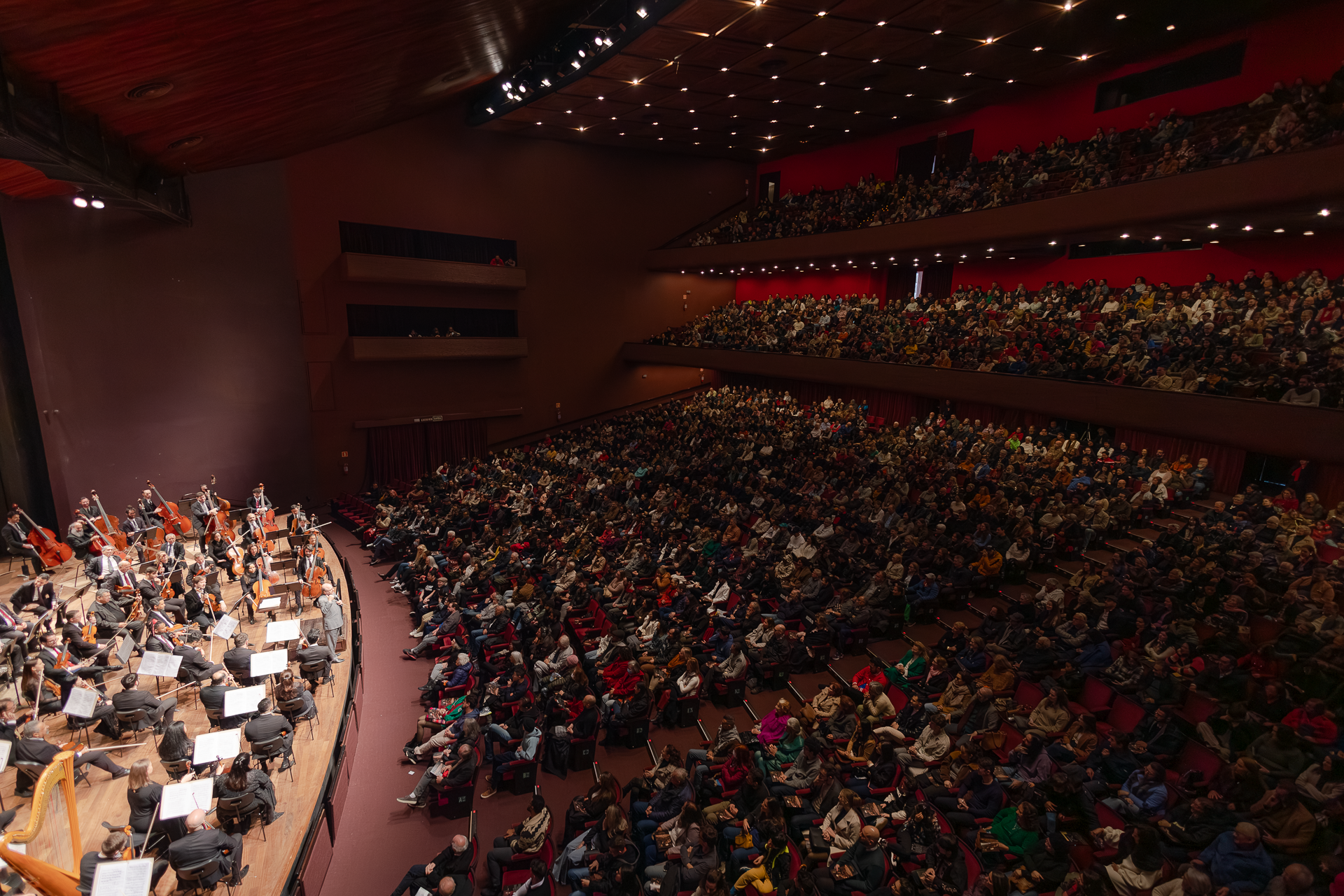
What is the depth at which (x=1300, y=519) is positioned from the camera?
887 cm

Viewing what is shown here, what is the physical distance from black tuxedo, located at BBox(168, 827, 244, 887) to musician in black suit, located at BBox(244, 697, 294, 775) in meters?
1.16

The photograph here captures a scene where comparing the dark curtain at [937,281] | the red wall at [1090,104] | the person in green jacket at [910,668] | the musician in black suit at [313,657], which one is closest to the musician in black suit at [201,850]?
the musician in black suit at [313,657]

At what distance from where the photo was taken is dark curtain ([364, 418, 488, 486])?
61.3 ft

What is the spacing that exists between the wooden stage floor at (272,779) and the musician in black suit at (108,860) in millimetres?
177

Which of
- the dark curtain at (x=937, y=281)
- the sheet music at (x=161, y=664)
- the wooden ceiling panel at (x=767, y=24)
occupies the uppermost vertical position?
the wooden ceiling panel at (x=767, y=24)

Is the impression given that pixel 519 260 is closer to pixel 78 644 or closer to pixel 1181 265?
pixel 78 644

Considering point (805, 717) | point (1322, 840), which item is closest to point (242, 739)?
point (805, 717)

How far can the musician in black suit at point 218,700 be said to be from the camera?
22.4 ft

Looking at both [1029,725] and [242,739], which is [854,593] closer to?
[1029,725]

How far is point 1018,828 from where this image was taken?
5426 mm

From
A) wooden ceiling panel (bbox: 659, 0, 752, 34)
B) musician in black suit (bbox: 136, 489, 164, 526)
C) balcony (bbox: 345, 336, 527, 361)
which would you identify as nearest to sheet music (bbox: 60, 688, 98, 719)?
musician in black suit (bbox: 136, 489, 164, 526)

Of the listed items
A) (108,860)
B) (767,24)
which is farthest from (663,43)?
(108,860)

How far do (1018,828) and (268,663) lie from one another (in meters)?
7.02

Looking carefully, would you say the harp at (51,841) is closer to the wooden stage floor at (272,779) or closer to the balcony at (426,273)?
the wooden stage floor at (272,779)
